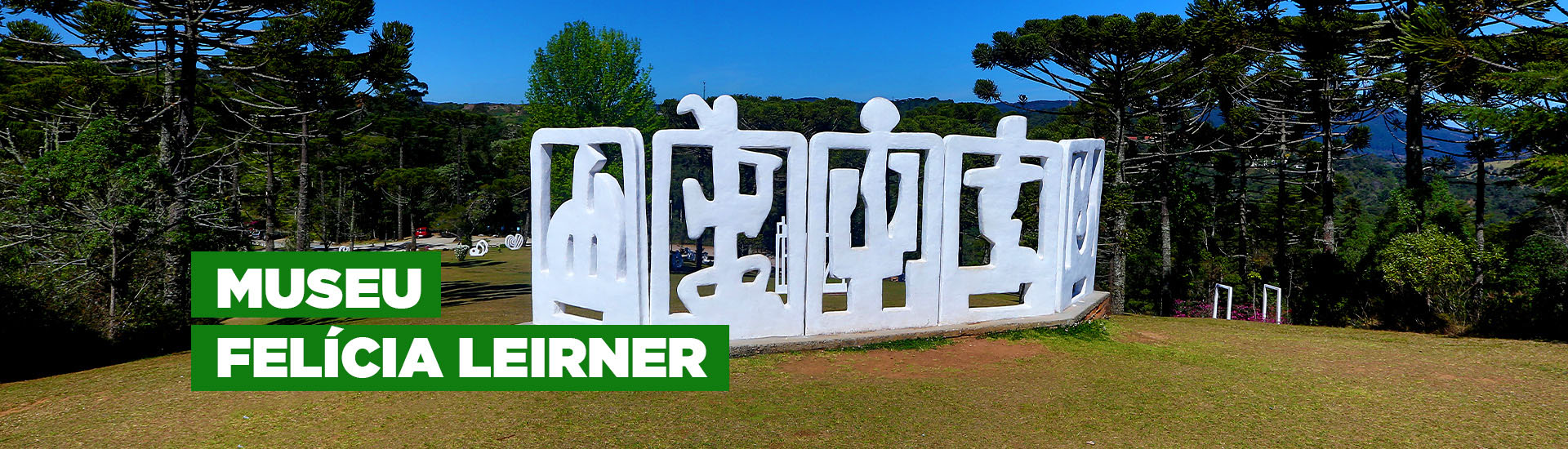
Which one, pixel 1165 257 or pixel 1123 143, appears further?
pixel 1165 257

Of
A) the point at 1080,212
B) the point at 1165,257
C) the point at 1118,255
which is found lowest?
the point at 1165,257

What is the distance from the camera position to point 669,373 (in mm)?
9344

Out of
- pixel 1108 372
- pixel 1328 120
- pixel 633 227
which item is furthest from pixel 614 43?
pixel 1108 372

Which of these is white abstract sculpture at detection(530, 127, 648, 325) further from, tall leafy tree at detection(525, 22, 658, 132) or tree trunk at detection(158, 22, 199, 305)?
tall leafy tree at detection(525, 22, 658, 132)

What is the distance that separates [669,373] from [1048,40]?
16769 mm

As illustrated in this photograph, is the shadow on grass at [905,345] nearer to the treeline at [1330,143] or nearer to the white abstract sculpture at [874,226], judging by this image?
the white abstract sculpture at [874,226]

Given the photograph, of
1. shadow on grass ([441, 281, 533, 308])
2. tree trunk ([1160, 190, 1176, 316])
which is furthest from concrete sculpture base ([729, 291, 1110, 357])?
tree trunk ([1160, 190, 1176, 316])

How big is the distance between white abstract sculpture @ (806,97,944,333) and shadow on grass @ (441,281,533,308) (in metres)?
10.3

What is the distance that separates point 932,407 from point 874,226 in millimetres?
3391

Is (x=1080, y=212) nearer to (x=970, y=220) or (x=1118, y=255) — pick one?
(x=1118, y=255)

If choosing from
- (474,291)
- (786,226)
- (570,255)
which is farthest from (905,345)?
(474,291)

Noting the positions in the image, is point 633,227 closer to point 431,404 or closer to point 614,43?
point 431,404

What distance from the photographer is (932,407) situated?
27.7 feet

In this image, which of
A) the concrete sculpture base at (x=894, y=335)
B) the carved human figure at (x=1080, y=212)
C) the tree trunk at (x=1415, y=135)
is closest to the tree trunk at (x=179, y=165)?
the concrete sculpture base at (x=894, y=335)
